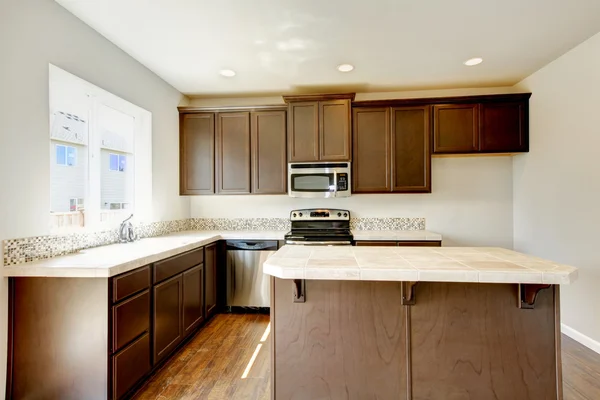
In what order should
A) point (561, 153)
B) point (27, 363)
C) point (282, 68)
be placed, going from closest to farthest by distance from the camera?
point (27, 363)
point (561, 153)
point (282, 68)

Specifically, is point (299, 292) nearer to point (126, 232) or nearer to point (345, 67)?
point (126, 232)

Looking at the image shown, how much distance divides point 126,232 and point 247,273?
1.33 m

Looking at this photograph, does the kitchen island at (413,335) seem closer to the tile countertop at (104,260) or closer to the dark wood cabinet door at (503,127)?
the tile countertop at (104,260)

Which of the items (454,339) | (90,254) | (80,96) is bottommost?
(454,339)

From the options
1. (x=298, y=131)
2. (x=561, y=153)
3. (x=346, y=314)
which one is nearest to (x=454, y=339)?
(x=346, y=314)

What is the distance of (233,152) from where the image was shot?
3.68m

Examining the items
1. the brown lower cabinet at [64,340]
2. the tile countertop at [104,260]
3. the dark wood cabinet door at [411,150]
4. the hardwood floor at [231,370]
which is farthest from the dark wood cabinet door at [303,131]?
the brown lower cabinet at [64,340]

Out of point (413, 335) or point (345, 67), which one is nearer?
point (413, 335)

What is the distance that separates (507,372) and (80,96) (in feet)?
11.1

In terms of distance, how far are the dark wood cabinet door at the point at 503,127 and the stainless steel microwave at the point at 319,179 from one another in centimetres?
158

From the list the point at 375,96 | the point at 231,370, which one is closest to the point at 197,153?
the point at 375,96

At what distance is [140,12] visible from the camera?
7.01ft

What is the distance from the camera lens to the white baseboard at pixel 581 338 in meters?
2.53

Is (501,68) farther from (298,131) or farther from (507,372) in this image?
(507,372)
